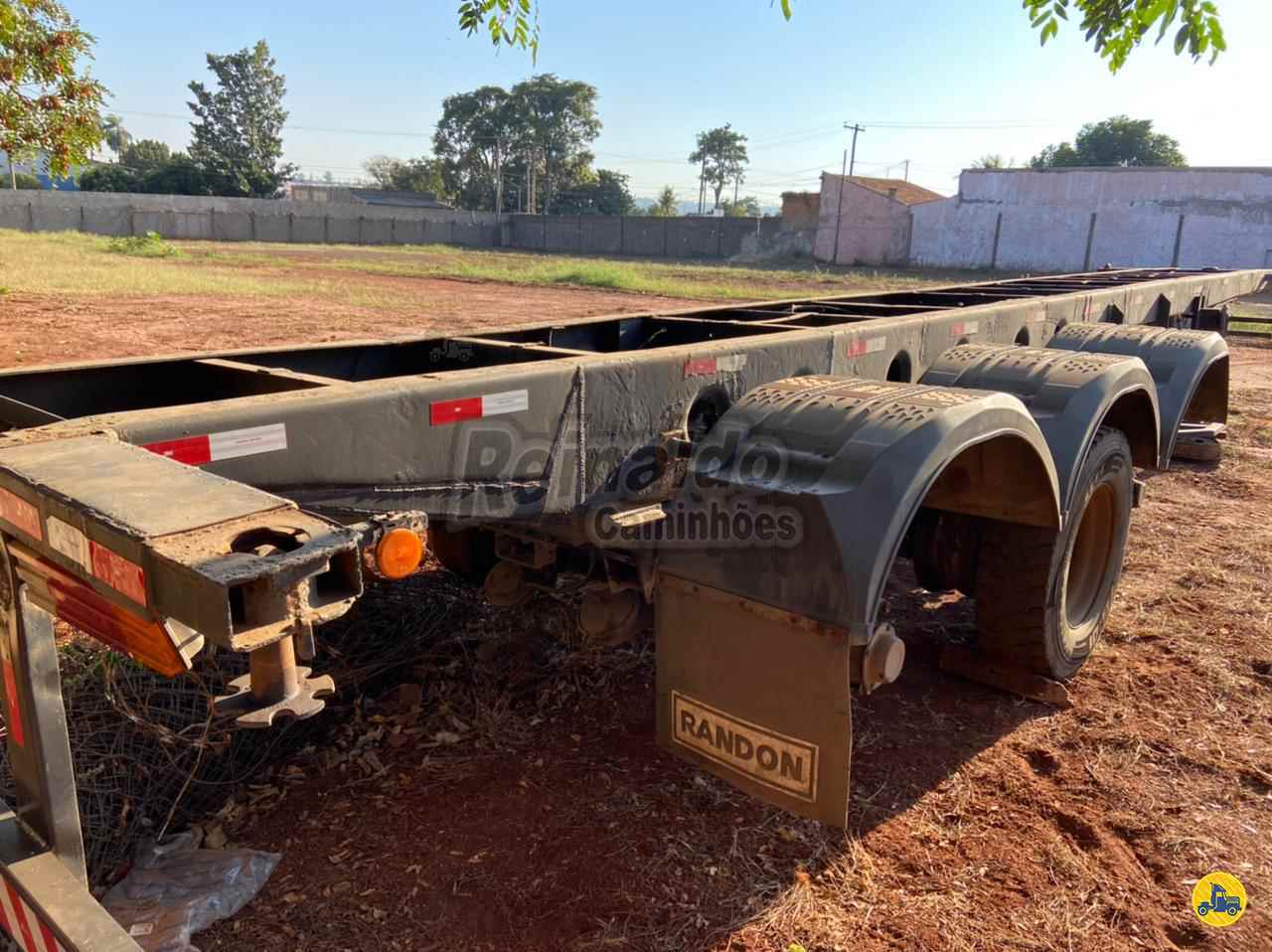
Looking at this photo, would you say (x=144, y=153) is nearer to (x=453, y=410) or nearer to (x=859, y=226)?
(x=859, y=226)

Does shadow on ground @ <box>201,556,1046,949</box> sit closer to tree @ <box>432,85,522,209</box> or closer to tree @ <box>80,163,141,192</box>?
tree @ <box>80,163,141,192</box>

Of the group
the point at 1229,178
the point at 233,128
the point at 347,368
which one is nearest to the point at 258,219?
the point at 233,128

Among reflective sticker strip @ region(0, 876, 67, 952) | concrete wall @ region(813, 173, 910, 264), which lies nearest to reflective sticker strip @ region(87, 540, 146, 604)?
reflective sticker strip @ region(0, 876, 67, 952)

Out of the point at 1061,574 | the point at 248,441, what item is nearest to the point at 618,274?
the point at 1061,574

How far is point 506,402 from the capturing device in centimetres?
229

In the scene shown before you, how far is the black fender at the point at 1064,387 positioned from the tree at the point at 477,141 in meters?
84.1

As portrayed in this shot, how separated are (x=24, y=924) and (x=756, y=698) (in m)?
1.53

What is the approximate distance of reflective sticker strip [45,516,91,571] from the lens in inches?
54.9

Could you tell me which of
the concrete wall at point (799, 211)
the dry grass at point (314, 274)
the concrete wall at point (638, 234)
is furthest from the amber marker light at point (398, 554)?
the concrete wall at point (638, 234)

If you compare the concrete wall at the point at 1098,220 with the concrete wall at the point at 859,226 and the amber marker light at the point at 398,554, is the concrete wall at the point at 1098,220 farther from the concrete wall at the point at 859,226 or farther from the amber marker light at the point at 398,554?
the amber marker light at the point at 398,554

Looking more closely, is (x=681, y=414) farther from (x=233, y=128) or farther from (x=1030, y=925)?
(x=233, y=128)

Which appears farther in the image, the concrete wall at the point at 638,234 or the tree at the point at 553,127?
the tree at the point at 553,127

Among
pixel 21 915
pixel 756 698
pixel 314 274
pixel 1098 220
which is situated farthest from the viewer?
pixel 1098 220

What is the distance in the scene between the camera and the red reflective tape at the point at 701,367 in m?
2.80
